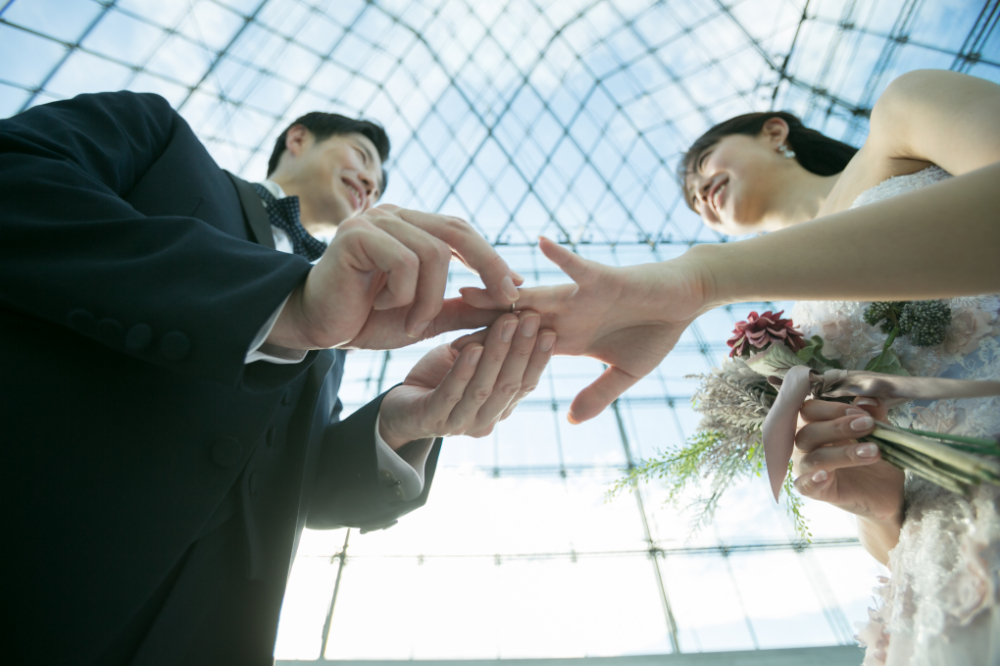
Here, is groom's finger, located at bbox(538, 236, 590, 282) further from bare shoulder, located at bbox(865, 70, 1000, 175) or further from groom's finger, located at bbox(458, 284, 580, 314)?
bare shoulder, located at bbox(865, 70, 1000, 175)

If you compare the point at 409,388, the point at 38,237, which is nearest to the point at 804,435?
the point at 409,388

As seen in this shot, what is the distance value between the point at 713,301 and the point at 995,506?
0.62 metres

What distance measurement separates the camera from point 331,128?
9.11ft

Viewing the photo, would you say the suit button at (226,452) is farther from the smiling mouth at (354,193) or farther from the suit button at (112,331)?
the smiling mouth at (354,193)

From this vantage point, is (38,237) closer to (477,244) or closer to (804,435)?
(477,244)

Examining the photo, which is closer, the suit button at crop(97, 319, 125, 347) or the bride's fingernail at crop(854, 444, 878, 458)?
the suit button at crop(97, 319, 125, 347)

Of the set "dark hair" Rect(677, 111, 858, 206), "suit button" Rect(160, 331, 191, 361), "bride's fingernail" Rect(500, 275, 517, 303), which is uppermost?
"dark hair" Rect(677, 111, 858, 206)

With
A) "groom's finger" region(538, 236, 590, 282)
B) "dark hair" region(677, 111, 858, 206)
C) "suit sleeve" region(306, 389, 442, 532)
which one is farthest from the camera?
"dark hair" region(677, 111, 858, 206)

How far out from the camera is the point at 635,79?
11109 millimetres

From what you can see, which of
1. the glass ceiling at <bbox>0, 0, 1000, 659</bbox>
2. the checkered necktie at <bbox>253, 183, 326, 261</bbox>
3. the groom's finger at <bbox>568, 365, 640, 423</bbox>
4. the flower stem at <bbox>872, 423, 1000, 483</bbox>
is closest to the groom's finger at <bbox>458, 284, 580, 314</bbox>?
the groom's finger at <bbox>568, 365, 640, 423</bbox>

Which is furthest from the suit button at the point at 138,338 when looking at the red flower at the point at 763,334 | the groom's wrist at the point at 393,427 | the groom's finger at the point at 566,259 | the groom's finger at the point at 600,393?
the red flower at the point at 763,334

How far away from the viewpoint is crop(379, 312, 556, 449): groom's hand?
1.16 meters

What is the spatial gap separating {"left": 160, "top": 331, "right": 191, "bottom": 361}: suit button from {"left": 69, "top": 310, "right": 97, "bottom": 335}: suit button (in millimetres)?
116

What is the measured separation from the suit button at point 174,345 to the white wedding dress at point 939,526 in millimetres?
1317
